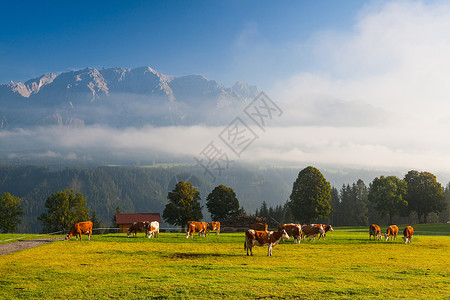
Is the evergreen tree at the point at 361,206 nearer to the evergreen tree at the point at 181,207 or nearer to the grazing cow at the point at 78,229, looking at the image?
the evergreen tree at the point at 181,207

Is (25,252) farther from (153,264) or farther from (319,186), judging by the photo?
(319,186)

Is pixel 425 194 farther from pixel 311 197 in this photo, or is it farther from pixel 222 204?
pixel 222 204

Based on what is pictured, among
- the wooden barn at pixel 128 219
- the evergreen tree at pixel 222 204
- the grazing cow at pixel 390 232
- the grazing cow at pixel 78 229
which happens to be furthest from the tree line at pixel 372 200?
the grazing cow at pixel 78 229

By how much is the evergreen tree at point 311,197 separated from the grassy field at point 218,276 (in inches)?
1714

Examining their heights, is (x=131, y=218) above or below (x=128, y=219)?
above

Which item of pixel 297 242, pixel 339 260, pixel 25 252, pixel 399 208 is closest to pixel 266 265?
pixel 339 260

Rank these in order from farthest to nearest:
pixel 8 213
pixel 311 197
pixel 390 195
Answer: pixel 390 195 → pixel 8 213 → pixel 311 197

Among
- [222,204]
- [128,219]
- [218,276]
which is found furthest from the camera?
[222,204]

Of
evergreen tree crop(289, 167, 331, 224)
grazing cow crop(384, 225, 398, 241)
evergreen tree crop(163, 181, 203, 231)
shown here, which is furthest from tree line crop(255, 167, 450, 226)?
grazing cow crop(384, 225, 398, 241)

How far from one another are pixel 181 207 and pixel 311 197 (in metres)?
27.2

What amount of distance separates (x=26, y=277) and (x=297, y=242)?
2465 centimetres

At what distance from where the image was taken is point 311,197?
66562mm

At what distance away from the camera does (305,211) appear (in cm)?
6725

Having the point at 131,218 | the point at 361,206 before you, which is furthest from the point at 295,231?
the point at 361,206
